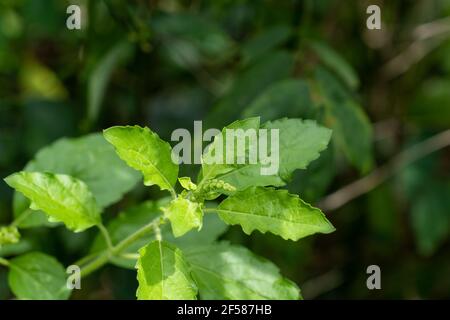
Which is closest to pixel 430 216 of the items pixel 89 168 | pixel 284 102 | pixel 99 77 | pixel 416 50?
pixel 416 50

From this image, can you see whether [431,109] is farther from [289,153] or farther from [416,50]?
[289,153]

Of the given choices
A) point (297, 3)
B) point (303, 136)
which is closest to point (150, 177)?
point (303, 136)

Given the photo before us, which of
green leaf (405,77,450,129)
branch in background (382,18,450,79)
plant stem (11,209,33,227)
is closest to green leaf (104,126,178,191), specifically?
plant stem (11,209,33,227)

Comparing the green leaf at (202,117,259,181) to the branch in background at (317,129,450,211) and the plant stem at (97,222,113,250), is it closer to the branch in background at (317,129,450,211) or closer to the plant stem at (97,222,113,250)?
the plant stem at (97,222,113,250)

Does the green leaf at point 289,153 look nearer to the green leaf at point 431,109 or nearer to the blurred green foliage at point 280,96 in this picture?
the blurred green foliage at point 280,96

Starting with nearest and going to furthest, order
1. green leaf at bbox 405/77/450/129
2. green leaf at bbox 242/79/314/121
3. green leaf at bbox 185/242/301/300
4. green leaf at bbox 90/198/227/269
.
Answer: green leaf at bbox 185/242/301/300 < green leaf at bbox 90/198/227/269 < green leaf at bbox 242/79/314/121 < green leaf at bbox 405/77/450/129

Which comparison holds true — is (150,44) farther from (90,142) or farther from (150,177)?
(150,177)
